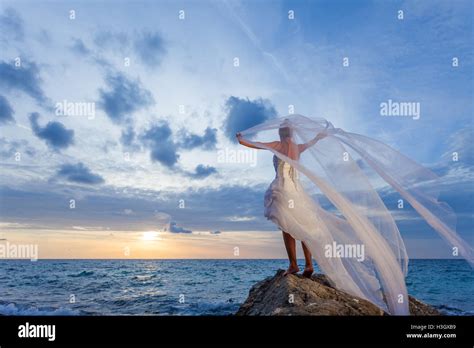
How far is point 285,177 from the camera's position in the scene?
6664 mm

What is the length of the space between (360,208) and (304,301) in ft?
6.15

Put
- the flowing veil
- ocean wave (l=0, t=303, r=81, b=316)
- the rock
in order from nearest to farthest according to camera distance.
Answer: the rock
the flowing veil
ocean wave (l=0, t=303, r=81, b=316)

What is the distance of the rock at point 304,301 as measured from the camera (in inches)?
223

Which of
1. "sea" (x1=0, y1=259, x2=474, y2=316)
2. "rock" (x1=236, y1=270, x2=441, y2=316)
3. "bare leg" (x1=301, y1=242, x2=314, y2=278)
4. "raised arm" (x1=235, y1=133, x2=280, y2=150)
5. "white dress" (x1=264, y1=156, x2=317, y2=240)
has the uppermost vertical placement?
"raised arm" (x1=235, y1=133, x2=280, y2=150)

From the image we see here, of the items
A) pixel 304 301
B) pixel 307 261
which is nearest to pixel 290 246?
pixel 307 261

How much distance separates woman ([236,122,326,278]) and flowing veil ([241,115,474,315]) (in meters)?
0.10

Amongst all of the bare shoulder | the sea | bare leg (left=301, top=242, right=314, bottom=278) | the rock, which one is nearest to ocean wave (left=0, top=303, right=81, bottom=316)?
the sea

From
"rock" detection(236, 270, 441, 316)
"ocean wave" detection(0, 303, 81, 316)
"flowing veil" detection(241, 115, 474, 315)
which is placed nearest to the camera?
"rock" detection(236, 270, 441, 316)

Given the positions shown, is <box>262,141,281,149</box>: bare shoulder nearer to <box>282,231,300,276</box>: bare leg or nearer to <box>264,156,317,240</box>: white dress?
<box>264,156,317,240</box>: white dress

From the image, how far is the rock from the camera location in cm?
565

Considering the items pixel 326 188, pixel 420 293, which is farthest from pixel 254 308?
pixel 420 293

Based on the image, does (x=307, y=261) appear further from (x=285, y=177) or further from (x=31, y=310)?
(x=31, y=310)

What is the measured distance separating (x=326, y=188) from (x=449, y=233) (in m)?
2.05

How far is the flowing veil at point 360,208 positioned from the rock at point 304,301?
0.72 feet
